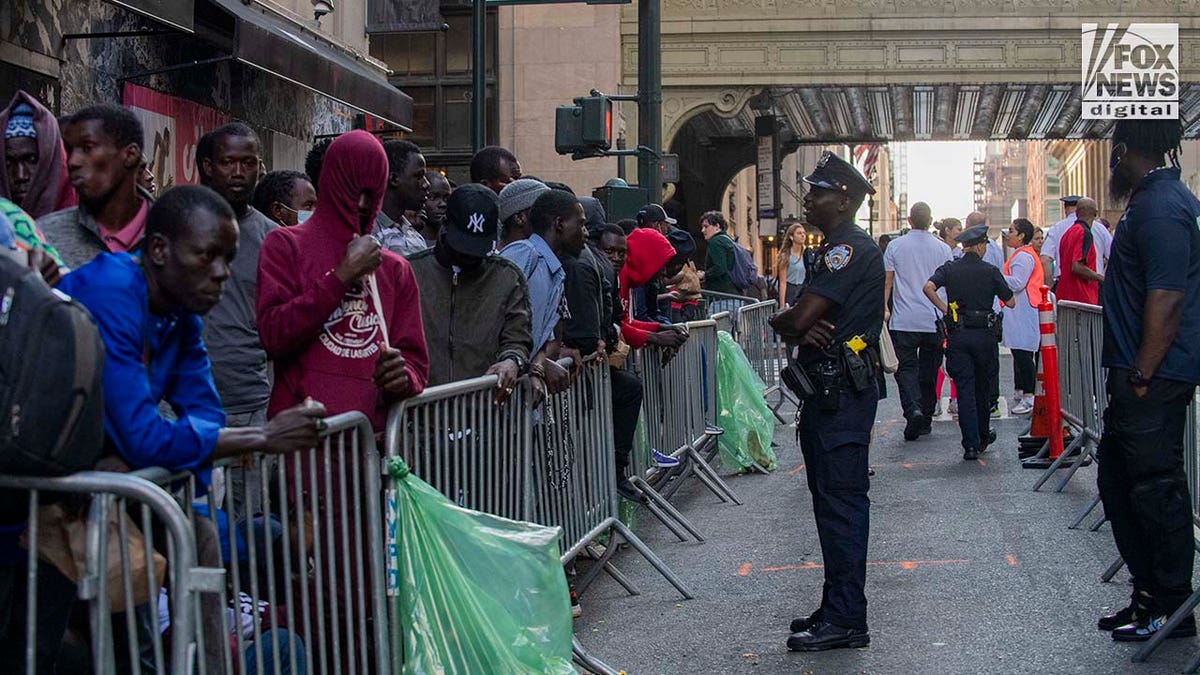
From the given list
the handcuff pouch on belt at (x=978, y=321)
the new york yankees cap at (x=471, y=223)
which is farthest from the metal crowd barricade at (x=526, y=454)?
the handcuff pouch on belt at (x=978, y=321)

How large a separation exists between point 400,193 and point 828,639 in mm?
2606

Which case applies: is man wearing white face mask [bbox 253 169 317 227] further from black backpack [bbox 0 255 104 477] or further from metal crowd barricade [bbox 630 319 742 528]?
black backpack [bbox 0 255 104 477]

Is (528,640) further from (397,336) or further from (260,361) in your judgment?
(260,361)

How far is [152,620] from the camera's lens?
325 centimetres

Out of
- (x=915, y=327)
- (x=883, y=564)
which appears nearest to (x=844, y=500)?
(x=883, y=564)

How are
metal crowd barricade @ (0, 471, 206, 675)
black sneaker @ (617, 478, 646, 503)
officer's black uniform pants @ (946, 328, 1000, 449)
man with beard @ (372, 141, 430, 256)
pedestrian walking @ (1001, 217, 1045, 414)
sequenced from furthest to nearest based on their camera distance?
1. pedestrian walking @ (1001, 217, 1045, 414)
2. officer's black uniform pants @ (946, 328, 1000, 449)
3. black sneaker @ (617, 478, 646, 503)
4. man with beard @ (372, 141, 430, 256)
5. metal crowd barricade @ (0, 471, 206, 675)

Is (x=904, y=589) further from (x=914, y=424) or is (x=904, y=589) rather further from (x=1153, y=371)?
(x=914, y=424)

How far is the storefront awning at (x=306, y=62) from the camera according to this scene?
10125 mm

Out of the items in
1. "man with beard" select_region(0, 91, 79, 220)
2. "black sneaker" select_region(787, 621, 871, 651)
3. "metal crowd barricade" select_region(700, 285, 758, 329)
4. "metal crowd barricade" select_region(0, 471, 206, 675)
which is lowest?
"black sneaker" select_region(787, 621, 871, 651)

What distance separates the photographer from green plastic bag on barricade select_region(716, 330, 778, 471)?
38.4 feet

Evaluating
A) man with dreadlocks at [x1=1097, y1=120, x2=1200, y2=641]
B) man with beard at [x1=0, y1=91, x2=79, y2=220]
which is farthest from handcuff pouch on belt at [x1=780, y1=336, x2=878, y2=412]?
man with beard at [x1=0, y1=91, x2=79, y2=220]

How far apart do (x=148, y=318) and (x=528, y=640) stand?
6.08 feet

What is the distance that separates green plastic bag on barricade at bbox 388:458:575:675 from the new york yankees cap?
Result: 4.33 ft

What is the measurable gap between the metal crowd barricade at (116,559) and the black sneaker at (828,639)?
11.4 ft
